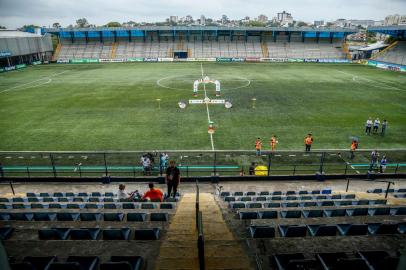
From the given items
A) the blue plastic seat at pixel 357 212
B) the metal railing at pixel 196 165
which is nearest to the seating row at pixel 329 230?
the blue plastic seat at pixel 357 212

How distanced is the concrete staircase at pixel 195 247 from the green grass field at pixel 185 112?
14347 mm

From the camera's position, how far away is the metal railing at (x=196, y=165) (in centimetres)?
1831

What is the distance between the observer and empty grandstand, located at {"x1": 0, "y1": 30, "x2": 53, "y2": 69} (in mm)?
68238

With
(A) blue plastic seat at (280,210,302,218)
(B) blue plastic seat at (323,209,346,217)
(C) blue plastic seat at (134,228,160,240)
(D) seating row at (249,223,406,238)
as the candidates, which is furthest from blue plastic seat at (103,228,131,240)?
(B) blue plastic seat at (323,209,346,217)

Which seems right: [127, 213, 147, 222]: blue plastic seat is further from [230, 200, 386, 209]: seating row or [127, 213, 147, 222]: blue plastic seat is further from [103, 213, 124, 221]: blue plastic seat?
[230, 200, 386, 209]: seating row

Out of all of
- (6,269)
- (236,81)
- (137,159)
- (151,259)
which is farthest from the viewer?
(236,81)

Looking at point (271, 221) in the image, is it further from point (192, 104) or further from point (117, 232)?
point (192, 104)

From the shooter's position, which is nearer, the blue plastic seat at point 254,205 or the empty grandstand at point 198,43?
the blue plastic seat at point 254,205

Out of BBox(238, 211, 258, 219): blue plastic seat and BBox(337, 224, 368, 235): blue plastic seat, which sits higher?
BBox(337, 224, 368, 235): blue plastic seat

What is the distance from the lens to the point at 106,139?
A: 25281mm

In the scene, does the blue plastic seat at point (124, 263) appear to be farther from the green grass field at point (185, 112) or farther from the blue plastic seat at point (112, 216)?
the green grass field at point (185, 112)

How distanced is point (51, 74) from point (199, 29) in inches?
1910

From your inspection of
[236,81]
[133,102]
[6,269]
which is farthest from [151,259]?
[236,81]

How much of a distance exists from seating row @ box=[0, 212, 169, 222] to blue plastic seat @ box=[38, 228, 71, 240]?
5.59 feet
